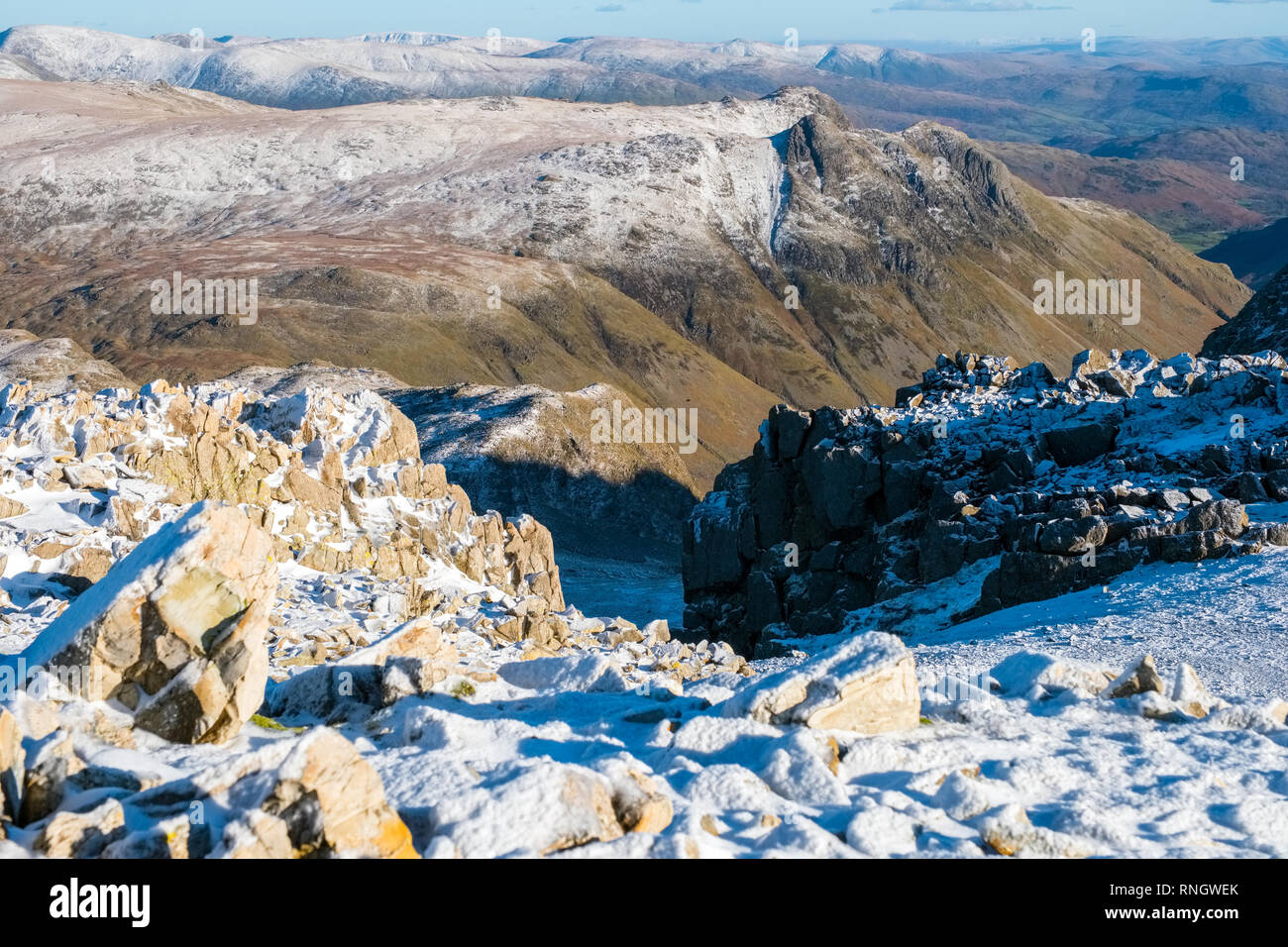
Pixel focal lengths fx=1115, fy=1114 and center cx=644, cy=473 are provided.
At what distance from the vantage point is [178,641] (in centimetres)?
1384

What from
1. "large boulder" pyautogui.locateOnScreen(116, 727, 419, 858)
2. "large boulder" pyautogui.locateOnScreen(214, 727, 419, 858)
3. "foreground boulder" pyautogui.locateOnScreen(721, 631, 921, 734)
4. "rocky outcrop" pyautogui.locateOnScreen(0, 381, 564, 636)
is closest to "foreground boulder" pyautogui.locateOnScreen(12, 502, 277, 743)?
"large boulder" pyautogui.locateOnScreen(116, 727, 419, 858)

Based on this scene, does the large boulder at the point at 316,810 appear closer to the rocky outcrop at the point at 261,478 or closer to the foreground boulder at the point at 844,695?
the foreground boulder at the point at 844,695

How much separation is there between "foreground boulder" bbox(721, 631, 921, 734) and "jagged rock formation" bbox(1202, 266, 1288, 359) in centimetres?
7471

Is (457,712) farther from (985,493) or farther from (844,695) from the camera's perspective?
(985,493)

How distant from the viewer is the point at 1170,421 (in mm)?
46000

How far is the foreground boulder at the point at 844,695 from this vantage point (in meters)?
14.5

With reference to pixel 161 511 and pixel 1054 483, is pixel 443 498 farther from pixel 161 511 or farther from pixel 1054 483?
pixel 1054 483

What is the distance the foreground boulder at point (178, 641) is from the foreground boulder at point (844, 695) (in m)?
6.27

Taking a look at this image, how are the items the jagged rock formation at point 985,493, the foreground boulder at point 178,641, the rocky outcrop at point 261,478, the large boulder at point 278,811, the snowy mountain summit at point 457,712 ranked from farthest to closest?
the jagged rock formation at point 985,493, the rocky outcrop at point 261,478, the foreground boulder at point 178,641, the snowy mountain summit at point 457,712, the large boulder at point 278,811

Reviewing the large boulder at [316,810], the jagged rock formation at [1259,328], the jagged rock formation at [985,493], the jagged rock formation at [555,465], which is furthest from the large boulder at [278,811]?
the jagged rock formation at [1259,328]

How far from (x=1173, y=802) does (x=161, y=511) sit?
25.0 meters

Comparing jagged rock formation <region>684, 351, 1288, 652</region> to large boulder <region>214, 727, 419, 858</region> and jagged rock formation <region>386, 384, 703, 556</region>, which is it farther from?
large boulder <region>214, 727, 419, 858</region>

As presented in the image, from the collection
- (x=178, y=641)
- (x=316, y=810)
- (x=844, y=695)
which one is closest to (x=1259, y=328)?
(x=844, y=695)

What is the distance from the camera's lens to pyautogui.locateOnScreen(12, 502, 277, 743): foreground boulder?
13617mm
